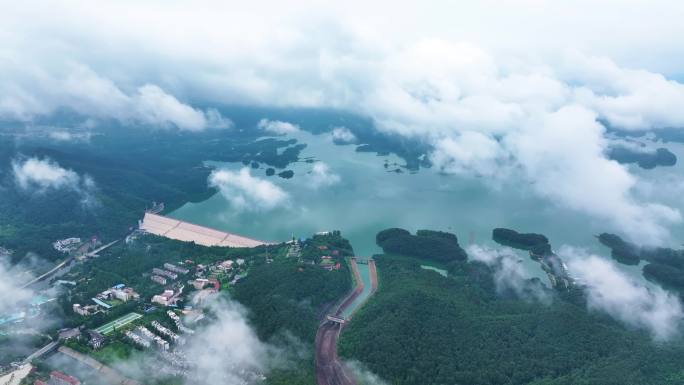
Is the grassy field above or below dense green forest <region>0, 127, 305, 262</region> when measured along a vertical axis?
below

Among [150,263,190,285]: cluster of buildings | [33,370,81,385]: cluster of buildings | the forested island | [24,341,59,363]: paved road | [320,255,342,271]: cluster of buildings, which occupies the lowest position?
[24,341,59,363]: paved road

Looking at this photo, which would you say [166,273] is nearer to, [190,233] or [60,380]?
[190,233]

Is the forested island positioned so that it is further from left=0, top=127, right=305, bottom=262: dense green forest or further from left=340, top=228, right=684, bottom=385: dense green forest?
left=0, top=127, right=305, bottom=262: dense green forest

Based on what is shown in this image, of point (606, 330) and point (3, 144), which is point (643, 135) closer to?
point (606, 330)

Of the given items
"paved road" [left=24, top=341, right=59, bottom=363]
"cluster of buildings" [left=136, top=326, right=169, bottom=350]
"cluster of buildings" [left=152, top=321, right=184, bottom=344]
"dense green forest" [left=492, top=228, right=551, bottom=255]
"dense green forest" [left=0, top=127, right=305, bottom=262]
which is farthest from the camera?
"dense green forest" [left=0, top=127, right=305, bottom=262]

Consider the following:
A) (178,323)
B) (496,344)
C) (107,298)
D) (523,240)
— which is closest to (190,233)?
(107,298)

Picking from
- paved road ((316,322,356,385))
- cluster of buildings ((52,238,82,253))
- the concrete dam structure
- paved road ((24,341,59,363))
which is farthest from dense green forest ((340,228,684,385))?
cluster of buildings ((52,238,82,253))
